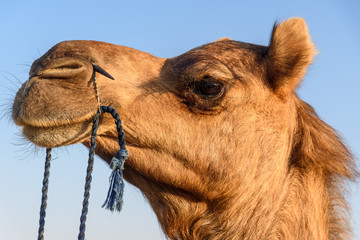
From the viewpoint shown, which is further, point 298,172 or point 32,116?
point 298,172

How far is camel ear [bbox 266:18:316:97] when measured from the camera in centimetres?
401

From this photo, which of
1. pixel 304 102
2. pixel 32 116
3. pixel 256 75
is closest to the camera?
pixel 32 116

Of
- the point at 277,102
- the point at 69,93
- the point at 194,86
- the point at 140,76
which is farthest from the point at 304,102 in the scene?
the point at 69,93

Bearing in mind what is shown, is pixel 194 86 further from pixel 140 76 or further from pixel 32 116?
pixel 32 116

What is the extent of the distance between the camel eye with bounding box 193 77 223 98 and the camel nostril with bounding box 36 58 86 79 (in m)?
0.93

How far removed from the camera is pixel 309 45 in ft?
13.2

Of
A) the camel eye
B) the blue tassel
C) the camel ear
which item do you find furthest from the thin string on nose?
the camel ear

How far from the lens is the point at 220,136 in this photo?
3793 mm

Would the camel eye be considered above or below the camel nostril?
above

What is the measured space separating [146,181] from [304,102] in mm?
1641

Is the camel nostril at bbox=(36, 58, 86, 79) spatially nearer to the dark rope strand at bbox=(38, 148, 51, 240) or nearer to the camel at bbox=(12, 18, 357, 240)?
the camel at bbox=(12, 18, 357, 240)

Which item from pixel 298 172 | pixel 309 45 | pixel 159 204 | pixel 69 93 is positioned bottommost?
pixel 159 204

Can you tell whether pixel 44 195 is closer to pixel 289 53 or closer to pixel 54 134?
pixel 54 134

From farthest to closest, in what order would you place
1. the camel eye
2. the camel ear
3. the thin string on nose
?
the camel ear, the camel eye, the thin string on nose
